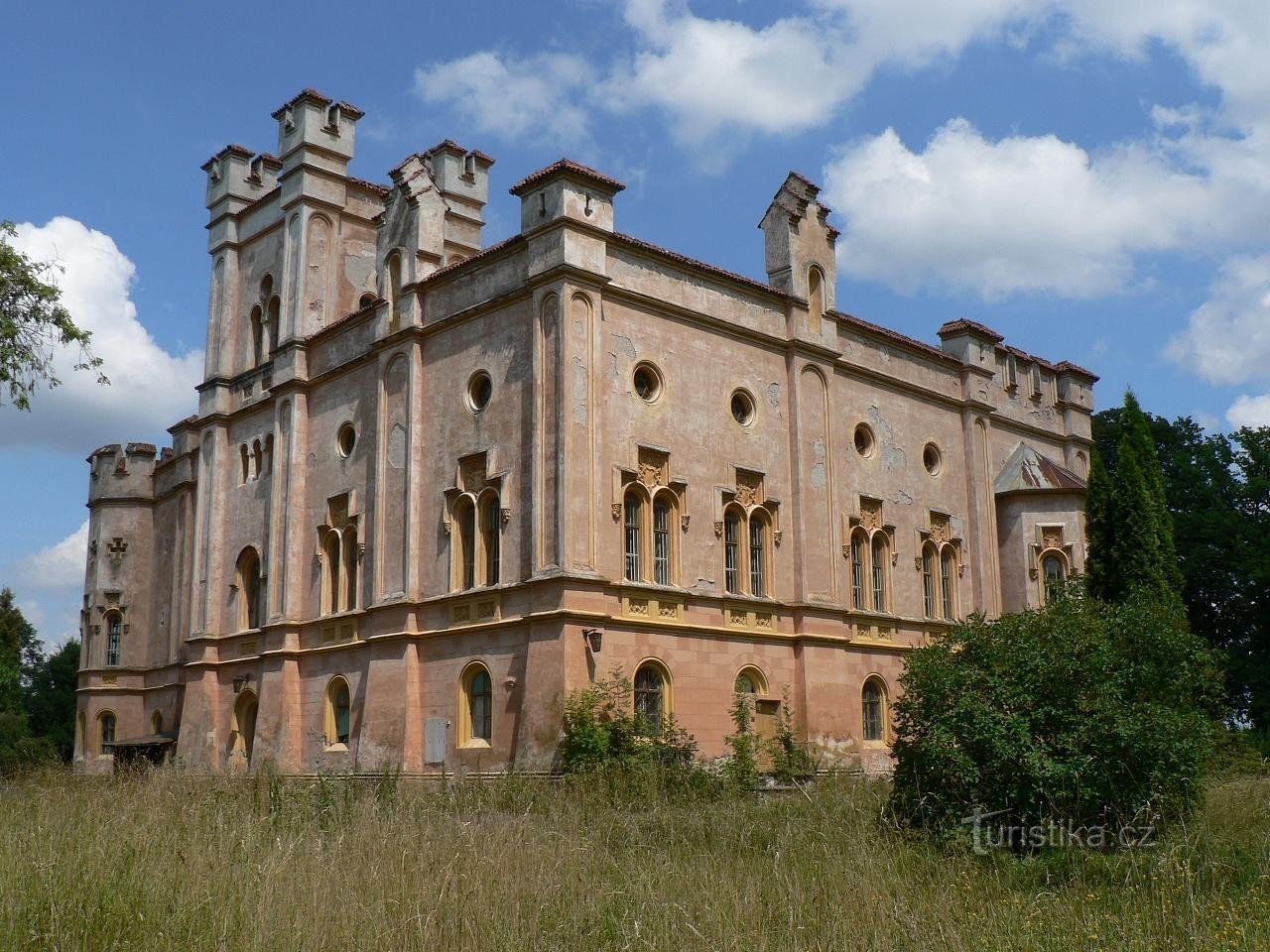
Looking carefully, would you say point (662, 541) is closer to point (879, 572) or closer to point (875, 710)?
point (879, 572)

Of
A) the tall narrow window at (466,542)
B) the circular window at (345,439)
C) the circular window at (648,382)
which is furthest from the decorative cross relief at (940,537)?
the circular window at (345,439)

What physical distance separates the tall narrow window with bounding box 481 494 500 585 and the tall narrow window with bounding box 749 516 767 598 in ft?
19.0

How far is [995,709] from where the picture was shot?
14227 mm

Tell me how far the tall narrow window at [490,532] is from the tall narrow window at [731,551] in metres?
5.00

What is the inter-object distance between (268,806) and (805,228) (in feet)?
71.0

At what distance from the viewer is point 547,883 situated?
9969 millimetres

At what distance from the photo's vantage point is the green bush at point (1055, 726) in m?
13.7

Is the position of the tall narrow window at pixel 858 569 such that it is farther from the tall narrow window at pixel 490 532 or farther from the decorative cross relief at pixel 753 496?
the tall narrow window at pixel 490 532

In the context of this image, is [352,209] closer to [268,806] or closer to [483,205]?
[483,205]

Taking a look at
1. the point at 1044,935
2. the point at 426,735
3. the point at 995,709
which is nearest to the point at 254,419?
the point at 426,735

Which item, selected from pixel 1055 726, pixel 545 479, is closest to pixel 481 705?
pixel 545 479

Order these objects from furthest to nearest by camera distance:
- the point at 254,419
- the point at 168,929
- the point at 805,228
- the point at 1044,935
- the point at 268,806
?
1. the point at 254,419
2. the point at 805,228
3. the point at 268,806
4. the point at 1044,935
5. the point at 168,929

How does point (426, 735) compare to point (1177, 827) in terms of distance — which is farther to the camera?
point (426, 735)

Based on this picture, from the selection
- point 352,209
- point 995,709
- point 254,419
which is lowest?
point 995,709
